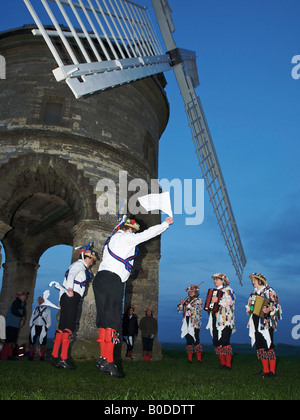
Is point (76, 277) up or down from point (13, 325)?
up

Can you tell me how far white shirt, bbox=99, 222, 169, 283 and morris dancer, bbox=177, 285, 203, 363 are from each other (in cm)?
496

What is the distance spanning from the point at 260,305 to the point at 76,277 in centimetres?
317

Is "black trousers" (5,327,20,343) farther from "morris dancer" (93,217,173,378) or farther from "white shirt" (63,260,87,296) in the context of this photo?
"morris dancer" (93,217,173,378)

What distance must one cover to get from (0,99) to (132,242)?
348 inches

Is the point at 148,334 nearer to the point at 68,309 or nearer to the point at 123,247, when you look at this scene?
the point at 68,309

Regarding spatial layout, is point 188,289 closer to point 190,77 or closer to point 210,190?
point 210,190

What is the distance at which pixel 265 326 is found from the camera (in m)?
5.70

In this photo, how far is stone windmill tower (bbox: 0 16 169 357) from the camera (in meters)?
9.83

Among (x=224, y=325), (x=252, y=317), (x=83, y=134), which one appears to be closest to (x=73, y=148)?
(x=83, y=134)

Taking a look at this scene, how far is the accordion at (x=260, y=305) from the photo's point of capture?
568cm

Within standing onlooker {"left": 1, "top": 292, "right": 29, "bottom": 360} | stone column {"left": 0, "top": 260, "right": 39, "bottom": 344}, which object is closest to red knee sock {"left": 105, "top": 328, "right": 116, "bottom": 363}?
standing onlooker {"left": 1, "top": 292, "right": 29, "bottom": 360}

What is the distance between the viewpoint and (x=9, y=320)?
8.91 metres

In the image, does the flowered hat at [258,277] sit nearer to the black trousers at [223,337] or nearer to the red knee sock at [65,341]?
the black trousers at [223,337]
